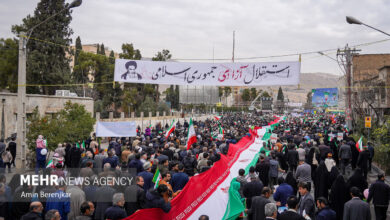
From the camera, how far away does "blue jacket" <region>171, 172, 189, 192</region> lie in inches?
313

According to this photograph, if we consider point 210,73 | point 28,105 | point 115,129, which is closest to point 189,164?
point 115,129

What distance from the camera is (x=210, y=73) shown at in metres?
18.0

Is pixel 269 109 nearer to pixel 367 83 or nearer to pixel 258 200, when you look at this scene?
pixel 367 83

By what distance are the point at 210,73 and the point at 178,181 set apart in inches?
420

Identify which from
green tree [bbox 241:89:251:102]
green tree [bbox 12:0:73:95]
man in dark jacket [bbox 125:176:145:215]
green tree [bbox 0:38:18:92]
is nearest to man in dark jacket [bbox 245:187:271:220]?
man in dark jacket [bbox 125:176:145:215]

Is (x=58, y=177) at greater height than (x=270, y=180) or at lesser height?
greater

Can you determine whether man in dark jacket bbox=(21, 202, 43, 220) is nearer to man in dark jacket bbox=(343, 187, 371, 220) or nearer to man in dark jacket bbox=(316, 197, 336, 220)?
man in dark jacket bbox=(316, 197, 336, 220)

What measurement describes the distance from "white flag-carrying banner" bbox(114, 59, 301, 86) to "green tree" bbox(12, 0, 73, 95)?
21041 mm

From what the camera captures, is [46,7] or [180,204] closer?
[180,204]

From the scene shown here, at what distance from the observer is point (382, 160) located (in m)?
15.7

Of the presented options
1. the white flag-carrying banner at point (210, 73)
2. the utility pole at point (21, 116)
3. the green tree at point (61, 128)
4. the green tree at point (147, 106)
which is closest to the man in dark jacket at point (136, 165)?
the utility pole at point (21, 116)

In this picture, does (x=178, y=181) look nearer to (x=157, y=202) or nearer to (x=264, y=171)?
(x=157, y=202)

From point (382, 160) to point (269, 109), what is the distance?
225 feet

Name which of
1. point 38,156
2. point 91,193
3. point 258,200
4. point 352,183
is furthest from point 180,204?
point 38,156
